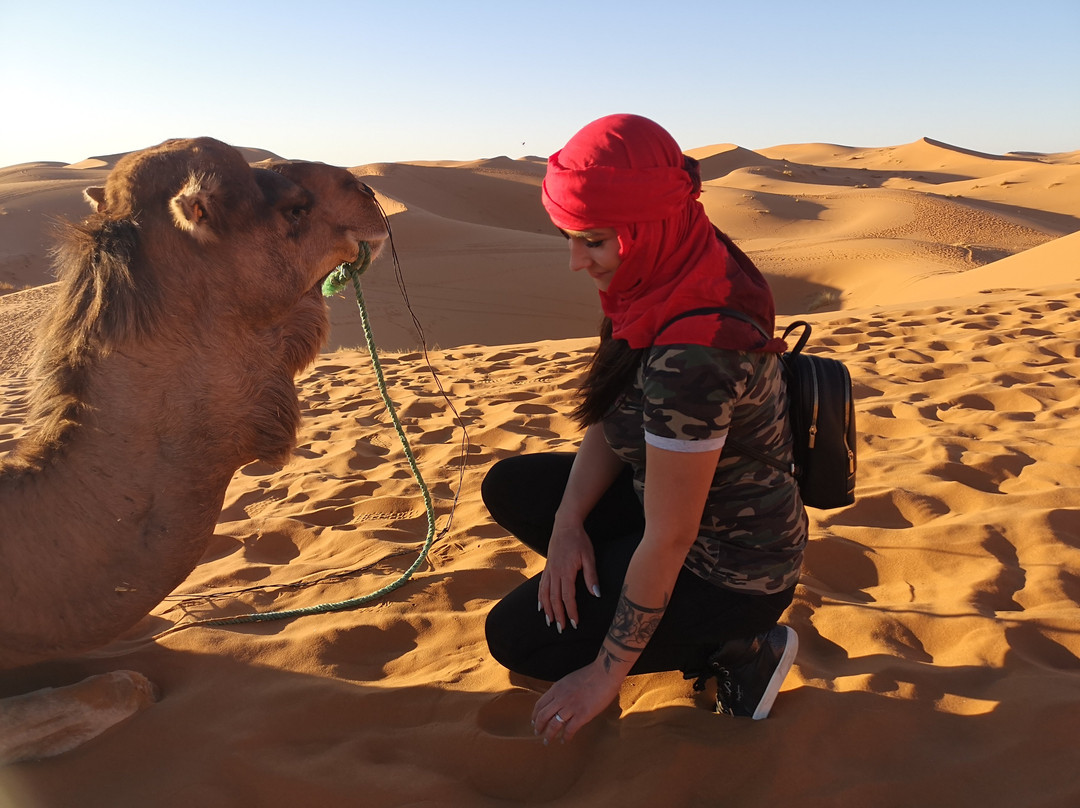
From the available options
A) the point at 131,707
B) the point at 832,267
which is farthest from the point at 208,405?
the point at 832,267

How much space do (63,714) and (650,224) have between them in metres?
2.09

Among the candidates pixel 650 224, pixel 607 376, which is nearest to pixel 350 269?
pixel 607 376

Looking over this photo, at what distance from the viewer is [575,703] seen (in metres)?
2.11

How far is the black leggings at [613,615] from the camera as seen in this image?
2277mm

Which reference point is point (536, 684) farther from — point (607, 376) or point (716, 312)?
point (716, 312)

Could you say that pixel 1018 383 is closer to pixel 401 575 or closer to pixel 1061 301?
pixel 1061 301

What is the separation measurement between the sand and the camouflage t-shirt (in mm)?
441

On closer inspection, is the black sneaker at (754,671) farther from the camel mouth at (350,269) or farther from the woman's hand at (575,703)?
the camel mouth at (350,269)

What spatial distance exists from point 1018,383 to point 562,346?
445 cm

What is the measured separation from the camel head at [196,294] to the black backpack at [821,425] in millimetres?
1351

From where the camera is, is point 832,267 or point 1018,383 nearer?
point 1018,383

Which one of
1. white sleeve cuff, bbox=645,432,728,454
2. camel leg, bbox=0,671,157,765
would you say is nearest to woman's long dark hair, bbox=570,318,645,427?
white sleeve cuff, bbox=645,432,728,454

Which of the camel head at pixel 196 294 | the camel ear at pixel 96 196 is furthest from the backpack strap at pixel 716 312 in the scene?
the camel ear at pixel 96 196

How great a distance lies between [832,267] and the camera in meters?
17.0
